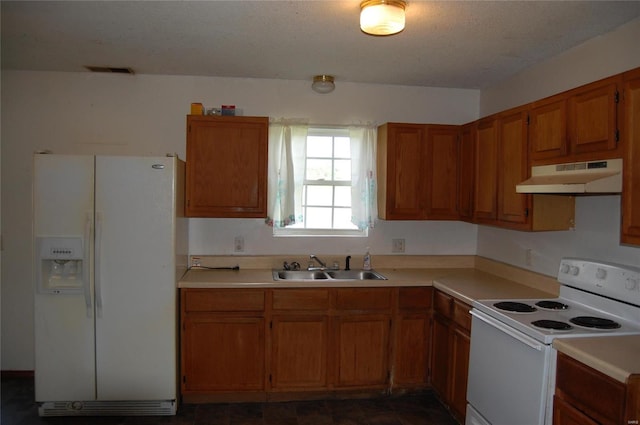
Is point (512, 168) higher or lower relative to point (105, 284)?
higher

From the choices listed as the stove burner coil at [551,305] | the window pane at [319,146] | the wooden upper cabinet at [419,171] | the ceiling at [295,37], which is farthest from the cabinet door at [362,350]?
the ceiling at [295,37]

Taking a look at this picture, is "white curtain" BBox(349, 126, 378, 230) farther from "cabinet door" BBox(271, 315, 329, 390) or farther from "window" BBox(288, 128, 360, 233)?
"cabinet door" BBox(271, 315, 329, 390)

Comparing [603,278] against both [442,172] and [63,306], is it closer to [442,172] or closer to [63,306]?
[442,172]

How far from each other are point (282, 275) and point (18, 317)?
2.09m

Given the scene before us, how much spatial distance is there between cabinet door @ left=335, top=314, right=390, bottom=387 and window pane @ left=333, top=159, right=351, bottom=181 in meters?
1.21

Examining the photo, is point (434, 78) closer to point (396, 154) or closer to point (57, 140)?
point (396, 154)

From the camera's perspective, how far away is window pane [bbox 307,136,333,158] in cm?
370

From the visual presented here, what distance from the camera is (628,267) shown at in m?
2.23

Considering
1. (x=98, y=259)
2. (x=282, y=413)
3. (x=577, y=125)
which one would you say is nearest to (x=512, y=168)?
(x=577, y=125)

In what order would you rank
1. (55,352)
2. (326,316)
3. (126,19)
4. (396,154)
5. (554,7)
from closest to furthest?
(554,7)
(126,19)
(55,352)
(326,316)
(396,154)

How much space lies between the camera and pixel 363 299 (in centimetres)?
313

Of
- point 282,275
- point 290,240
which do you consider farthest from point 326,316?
point 290,240

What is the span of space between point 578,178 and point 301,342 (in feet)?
6.60

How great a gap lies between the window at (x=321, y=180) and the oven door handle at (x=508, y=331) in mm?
1326
